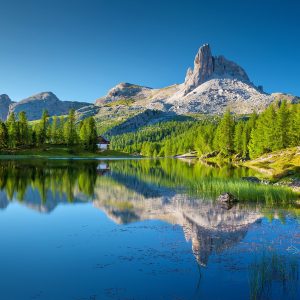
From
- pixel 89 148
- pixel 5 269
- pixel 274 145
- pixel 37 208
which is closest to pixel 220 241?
pixel 5 269

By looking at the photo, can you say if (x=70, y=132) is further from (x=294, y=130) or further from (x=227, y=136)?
(x=294, y=130)

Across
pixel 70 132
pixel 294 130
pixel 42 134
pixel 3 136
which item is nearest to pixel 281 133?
pixel 294 130

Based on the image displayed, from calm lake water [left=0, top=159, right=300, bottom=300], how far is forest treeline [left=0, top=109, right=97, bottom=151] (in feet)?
362

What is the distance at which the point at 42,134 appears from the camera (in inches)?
6038

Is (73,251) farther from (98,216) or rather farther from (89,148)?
(89,148)

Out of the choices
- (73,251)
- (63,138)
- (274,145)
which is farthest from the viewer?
(63,138)

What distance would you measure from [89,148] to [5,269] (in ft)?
486

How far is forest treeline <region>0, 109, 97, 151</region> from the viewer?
468 ft

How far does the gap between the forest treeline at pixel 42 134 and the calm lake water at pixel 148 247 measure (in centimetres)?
11041

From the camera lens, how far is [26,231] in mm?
26094

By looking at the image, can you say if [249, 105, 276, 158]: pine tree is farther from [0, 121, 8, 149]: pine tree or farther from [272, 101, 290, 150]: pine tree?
[0, 121, 8, 149]: pine tree

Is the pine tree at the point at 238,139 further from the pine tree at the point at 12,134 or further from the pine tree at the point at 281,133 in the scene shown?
the pine tree at the point at 12,134

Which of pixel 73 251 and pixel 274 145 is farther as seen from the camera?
pixel 274 145

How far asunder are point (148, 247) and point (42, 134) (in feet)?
461
